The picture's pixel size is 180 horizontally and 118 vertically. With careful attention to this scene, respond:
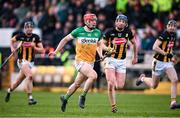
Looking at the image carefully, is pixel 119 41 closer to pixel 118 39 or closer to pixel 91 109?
pixel 118 39

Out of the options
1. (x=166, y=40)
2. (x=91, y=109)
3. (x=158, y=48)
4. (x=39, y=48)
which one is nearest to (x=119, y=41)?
(x=158, y=48)

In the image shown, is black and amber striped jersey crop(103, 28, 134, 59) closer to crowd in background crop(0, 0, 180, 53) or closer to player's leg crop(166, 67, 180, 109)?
player's leg crop(166, 67, 180, 109)

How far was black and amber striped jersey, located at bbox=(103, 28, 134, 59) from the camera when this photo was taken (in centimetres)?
1998

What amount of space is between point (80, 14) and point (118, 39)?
1356 centimetres

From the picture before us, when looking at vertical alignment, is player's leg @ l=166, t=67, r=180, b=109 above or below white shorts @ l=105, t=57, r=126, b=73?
below

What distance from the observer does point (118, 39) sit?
20.0 meters

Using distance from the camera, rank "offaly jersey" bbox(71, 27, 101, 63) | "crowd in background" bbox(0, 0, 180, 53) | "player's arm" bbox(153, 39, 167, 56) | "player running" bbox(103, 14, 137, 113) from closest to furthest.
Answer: "offaly jersey" bbox(71, 27, 101, 63), "player running" bbox(103, 14, 137, 113), "player's arm" bbox(153, 39, 167, 56), "crowd in background" bbox(0, 0, 180, 53)

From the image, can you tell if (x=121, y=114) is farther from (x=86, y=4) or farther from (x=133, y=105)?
(x=86, y=4)

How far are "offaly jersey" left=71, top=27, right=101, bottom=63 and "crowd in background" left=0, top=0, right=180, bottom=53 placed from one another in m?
10.7

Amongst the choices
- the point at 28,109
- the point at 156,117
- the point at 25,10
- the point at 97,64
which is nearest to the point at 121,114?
the point at 156,117

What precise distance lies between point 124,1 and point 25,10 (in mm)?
5218

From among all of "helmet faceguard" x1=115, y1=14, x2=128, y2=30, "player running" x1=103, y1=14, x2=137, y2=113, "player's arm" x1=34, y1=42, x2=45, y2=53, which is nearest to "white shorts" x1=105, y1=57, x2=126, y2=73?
"player running" x1=103, y1=14, x2=137, y2=113

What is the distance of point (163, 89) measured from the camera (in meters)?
31.4

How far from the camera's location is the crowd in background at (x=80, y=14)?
3181 cm
